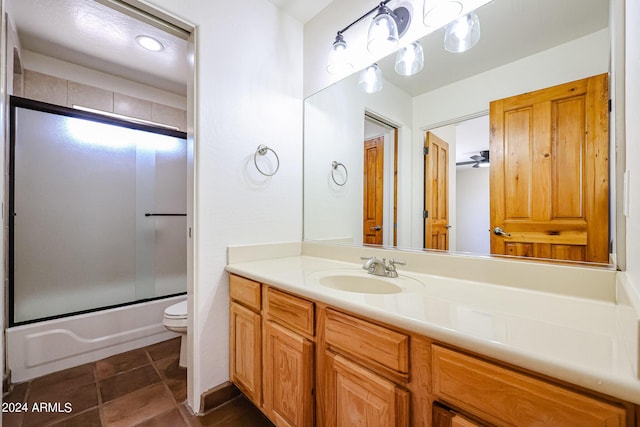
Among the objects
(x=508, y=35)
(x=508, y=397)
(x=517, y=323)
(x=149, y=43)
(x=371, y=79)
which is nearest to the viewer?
(x=508, y=397)

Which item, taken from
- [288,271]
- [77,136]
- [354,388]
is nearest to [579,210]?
[354,388]

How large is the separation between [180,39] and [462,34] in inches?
71.7

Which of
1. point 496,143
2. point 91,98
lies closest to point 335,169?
point 496,143

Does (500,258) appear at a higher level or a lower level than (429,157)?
lower

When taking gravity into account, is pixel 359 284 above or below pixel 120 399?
above

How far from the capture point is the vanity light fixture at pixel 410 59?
1289 millimetres

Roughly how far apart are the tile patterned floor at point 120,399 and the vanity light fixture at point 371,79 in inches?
74.3

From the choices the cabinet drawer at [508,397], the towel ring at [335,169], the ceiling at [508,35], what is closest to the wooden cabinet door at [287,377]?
the cabinet drawer at [508,397]

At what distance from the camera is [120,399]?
1.47m

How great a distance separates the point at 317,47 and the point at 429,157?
1.11 meters

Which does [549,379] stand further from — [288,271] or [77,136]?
[77,136]

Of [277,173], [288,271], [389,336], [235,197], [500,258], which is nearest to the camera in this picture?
[389,336]

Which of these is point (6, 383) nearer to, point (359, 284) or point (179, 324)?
point (179, 324)

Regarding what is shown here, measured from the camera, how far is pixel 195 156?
136cm
